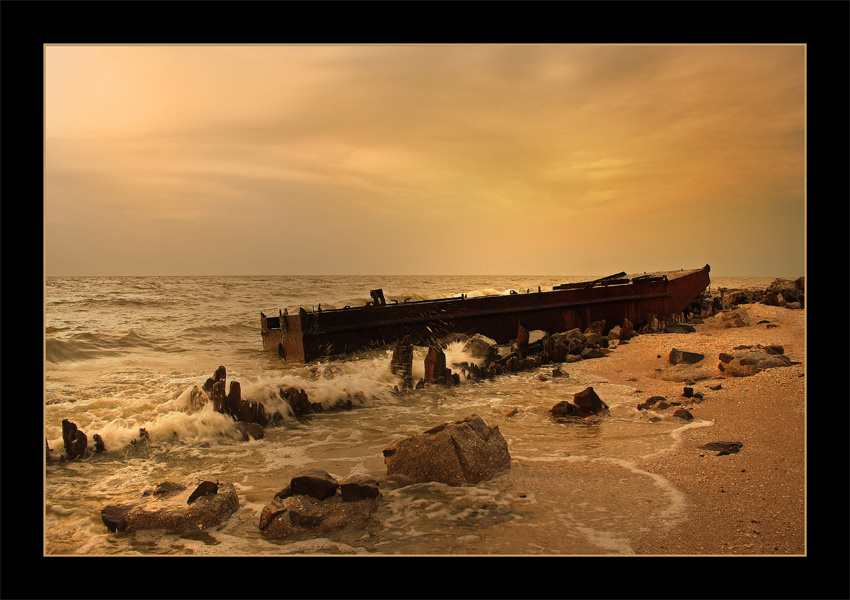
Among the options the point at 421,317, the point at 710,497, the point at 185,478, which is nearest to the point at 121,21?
the point at 185,478

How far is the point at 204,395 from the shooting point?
200 inches

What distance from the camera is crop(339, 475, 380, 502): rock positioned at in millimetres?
3066

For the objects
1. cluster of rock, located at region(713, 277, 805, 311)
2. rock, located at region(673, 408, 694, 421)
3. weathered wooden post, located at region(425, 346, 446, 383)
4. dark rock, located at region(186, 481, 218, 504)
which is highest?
Result: cluster of rock, located at region(713, 277, 805, 311)

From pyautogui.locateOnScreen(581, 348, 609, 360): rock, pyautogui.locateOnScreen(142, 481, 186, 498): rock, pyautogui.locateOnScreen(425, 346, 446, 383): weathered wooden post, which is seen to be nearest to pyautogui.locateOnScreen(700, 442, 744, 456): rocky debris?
pyautogui.locateOnScreen(425, 346, 446, 383): weathered wooden post

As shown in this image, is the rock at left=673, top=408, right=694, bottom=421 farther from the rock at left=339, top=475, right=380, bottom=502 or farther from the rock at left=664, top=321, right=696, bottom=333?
the rock at left=664, top=321, right=696, bottom=333

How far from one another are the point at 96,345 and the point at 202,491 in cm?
464

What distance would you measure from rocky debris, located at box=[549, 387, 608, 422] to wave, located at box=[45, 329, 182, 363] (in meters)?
5.36

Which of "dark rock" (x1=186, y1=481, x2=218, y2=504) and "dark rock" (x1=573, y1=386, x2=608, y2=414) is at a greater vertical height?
"dark rock" (x1=573, y1=386, x2=608, y2=414)

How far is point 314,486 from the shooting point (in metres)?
3.05

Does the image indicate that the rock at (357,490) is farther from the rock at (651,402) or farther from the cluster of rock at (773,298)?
the cluster of rock at (773,298)

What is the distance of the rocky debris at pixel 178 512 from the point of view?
297 cm

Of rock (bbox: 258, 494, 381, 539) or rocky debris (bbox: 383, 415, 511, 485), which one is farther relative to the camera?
rocky debris (bbox: 383, 415, 511, 485)

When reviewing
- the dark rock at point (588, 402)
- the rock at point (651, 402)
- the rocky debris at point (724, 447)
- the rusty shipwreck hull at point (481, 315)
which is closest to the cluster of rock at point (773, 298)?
the rusty shipwreck hull at point (481, 315)

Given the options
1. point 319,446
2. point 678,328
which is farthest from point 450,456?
point 678,328
